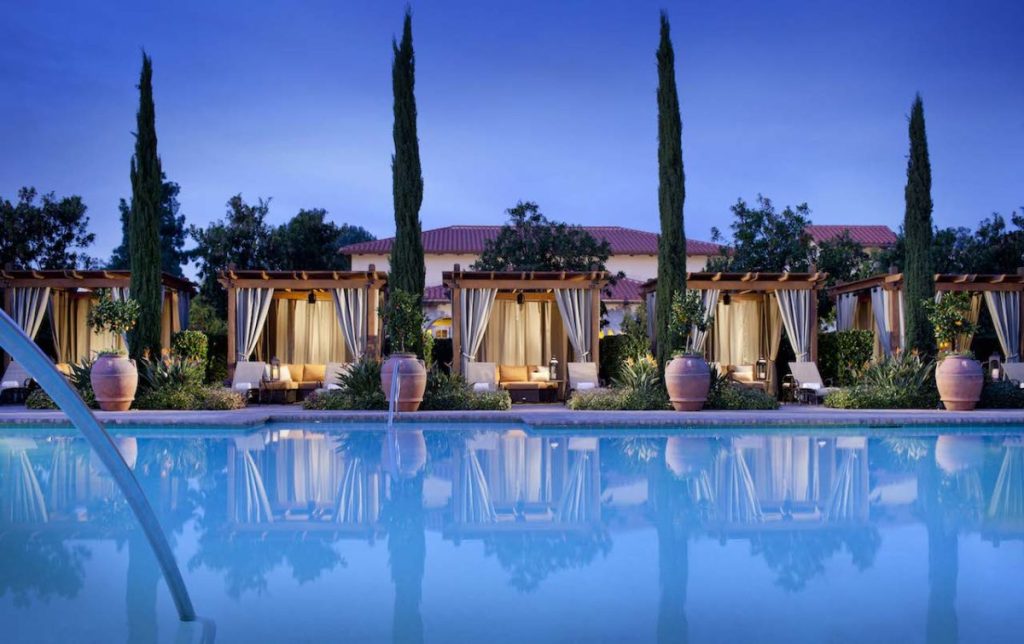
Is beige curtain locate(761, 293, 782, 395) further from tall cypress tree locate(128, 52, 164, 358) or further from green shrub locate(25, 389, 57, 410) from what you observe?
green shrub locate(25, 389, 57, 410)

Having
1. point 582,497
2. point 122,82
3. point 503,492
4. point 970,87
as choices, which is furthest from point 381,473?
point 970,87

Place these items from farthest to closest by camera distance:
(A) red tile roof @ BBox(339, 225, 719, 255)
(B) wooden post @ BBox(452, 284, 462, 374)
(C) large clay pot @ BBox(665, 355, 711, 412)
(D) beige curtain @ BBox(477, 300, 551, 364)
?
(A) red tile roof @ BBox(339, 225, 719, 255) < (D) beige curtain @ BBox(477, 300, 551, 364) < (B) wooden post @ BBox(452, 284, 462, 374) < (C) large clay pot @ BBox(665, 355, 711, 412)

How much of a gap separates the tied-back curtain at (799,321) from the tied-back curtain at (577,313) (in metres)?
4.05

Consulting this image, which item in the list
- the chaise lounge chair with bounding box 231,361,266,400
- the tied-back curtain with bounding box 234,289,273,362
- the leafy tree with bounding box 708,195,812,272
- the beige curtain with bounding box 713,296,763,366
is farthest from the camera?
the leafy tree with bounding box 708,195,812,272

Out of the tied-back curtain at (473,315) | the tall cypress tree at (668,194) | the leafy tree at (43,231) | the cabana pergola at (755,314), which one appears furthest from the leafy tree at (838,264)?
the leafy tree at (43,231)

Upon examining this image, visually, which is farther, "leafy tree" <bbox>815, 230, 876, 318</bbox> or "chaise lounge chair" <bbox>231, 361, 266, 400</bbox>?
"leafy tree" <bbox>815, 230, 876, 318</bbox>

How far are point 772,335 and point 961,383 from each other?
209 inches

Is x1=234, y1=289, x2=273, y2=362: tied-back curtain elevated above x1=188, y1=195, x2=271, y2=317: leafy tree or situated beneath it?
situated beneath

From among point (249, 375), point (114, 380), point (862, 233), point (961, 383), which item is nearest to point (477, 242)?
point (249, 375)

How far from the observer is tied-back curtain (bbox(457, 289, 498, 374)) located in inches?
650

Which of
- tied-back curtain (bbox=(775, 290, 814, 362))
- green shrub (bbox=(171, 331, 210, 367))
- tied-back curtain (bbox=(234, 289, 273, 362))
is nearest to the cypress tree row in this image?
tied-back curtain (bbox=(775, 290, 814, 362))

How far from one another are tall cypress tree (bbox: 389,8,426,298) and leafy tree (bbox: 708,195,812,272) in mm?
9300

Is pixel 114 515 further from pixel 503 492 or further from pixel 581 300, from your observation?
pixel 581 300

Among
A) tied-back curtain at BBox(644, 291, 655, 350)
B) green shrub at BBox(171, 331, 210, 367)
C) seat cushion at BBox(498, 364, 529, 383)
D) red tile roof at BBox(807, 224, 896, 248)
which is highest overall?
red tile roof at BBox(807, 224, 896, 248)
